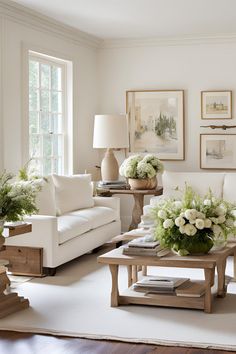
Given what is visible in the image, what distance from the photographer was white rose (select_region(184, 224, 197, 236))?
5078mm

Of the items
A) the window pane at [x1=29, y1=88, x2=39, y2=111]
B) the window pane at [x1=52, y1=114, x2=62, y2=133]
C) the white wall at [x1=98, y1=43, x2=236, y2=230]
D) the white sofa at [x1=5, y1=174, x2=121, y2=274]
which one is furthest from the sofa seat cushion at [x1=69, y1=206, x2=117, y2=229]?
the white wall at [x1=98, y1=43, x2=236, y2=230]

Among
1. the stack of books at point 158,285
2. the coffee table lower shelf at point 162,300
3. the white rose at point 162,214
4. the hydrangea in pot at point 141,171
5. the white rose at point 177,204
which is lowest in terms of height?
the coffee table lower shelf at point 162,300

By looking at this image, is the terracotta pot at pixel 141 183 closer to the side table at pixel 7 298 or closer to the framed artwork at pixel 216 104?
the framed artwork at pixel 216 104

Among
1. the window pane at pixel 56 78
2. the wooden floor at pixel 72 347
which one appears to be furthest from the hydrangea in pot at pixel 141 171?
the wooden floor at pixel 72 347

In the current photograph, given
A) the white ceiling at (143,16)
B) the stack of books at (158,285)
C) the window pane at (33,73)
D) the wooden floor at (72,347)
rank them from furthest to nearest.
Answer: the window pane at (33,73), the white ceiling at (143,16), the stack of books at (158,285), the wooden floor at (72,347)

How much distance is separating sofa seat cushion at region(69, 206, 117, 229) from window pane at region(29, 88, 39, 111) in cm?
130

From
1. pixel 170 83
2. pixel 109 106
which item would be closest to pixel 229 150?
pixel 170 83

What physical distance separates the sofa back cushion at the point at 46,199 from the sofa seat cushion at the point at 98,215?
1.31 feet

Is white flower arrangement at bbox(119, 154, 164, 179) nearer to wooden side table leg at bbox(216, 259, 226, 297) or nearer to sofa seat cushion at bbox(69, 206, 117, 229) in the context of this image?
sofa seat cushion at bbox(69, 206, 117, 229)

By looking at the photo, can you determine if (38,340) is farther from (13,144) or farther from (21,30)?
(21,30)

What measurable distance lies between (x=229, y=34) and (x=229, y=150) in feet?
4.82

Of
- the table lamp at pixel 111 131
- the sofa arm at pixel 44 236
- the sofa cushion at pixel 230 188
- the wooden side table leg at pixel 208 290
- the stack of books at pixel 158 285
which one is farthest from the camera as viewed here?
the table lamp at pixel 111 131

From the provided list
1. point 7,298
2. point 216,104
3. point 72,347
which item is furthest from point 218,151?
point 72,347

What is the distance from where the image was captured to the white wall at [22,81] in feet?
22.2
